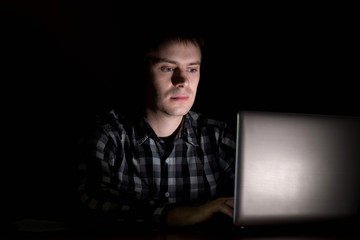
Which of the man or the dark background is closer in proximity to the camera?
the man

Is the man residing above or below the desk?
above

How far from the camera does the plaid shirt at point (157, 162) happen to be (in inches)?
59.0

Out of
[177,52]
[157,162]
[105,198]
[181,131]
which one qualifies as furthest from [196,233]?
[177,52]

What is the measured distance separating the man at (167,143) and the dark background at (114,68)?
0.29 metres

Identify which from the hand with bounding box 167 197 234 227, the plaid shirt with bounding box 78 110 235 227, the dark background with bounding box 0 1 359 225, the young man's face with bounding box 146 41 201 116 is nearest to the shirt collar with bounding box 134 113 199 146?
the plaid shirt with bounding box 78 110 235 227

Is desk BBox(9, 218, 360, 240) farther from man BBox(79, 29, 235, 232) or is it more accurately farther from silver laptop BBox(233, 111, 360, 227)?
man BBox(79, 29, 235, 232)

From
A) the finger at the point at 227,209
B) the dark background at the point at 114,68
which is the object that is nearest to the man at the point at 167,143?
the dark background at the point at 114,68

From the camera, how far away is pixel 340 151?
102cm

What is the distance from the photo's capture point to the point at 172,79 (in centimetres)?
164

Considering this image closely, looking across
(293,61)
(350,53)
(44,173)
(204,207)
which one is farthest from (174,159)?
(350,53)

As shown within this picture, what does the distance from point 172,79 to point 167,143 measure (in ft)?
1.18

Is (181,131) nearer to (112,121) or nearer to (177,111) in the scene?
(177,111)

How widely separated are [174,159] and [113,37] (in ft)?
3.02

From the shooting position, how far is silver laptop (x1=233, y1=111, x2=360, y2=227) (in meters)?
0.94
